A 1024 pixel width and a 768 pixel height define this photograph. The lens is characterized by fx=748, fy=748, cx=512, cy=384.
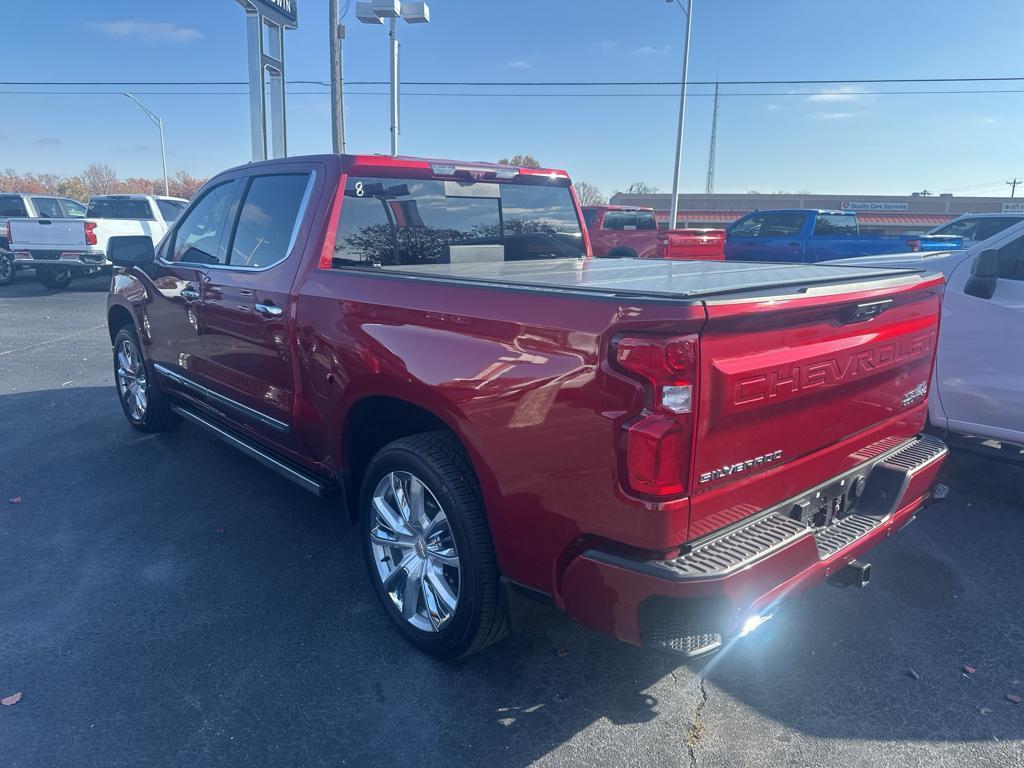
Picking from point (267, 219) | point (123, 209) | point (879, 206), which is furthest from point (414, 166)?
point (879, 206)

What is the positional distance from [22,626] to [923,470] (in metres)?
3.92

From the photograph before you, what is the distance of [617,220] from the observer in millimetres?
16609

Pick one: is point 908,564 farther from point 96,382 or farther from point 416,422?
point 96,382

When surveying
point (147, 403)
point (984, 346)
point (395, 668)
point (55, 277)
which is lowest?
point (395, 668)

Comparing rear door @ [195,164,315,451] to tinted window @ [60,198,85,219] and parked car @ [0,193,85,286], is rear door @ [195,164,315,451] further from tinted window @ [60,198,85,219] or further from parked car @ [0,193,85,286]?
tinted window @ [60,198,85,219]

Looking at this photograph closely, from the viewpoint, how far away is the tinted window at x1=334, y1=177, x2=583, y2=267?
3.80 metres

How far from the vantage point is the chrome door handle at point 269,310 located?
369 centimetres

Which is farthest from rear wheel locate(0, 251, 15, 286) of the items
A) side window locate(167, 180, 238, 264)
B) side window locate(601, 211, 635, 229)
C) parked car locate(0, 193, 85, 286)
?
side window locate(167, 180, 238, 264)

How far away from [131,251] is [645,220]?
13.5m

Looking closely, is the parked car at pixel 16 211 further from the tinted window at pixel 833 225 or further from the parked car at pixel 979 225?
the parked car at pixel 979 225

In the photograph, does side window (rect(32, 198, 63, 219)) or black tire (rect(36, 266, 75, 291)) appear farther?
side window (rect(32, 198, 63, 219))

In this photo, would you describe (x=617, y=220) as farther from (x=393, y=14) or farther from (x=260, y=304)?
(x=260, y=304)

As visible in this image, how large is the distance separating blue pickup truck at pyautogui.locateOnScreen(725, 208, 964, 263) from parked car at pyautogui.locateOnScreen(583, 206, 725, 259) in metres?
0.75

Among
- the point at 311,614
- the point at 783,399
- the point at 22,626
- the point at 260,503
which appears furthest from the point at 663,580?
the point at 260,503
